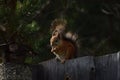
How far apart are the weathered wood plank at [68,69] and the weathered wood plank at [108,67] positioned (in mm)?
68

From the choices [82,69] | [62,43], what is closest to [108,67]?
[82,69]

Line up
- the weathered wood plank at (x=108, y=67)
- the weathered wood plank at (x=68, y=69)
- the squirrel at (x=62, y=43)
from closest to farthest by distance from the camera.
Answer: the weathered wood plank at (x=108, y=67)
the weathered wood plank at (x=68, y=69)
the squirrel at (x=62, y=43)

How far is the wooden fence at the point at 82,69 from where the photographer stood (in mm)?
3172

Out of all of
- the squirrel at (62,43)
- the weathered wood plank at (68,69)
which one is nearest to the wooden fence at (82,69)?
the weathered wood plank at (68,69)

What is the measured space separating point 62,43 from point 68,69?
0.86 m

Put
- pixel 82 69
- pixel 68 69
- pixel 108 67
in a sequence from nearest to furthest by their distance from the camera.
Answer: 1. pixel 108 67
2. pixel 82 69
3. pixel 68 69

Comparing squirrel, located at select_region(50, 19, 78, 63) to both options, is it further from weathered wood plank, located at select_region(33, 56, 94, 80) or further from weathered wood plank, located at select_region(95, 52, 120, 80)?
weathered wood plank, located at select_region(95, 52, 120, 80)

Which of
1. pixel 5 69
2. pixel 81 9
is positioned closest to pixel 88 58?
pixel 5 69

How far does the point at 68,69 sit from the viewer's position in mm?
3549

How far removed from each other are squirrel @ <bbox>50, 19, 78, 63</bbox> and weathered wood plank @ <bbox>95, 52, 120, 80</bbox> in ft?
2.80

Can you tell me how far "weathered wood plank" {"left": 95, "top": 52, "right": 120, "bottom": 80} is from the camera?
3.13 meters

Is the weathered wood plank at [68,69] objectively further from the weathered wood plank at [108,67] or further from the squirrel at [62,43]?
the squirrel at [62,43]

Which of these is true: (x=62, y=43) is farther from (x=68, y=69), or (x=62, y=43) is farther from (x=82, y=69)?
(x=82, y=69)

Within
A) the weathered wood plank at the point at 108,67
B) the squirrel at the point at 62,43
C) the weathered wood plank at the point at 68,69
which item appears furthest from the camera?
the squirrel at the point at 62,43
